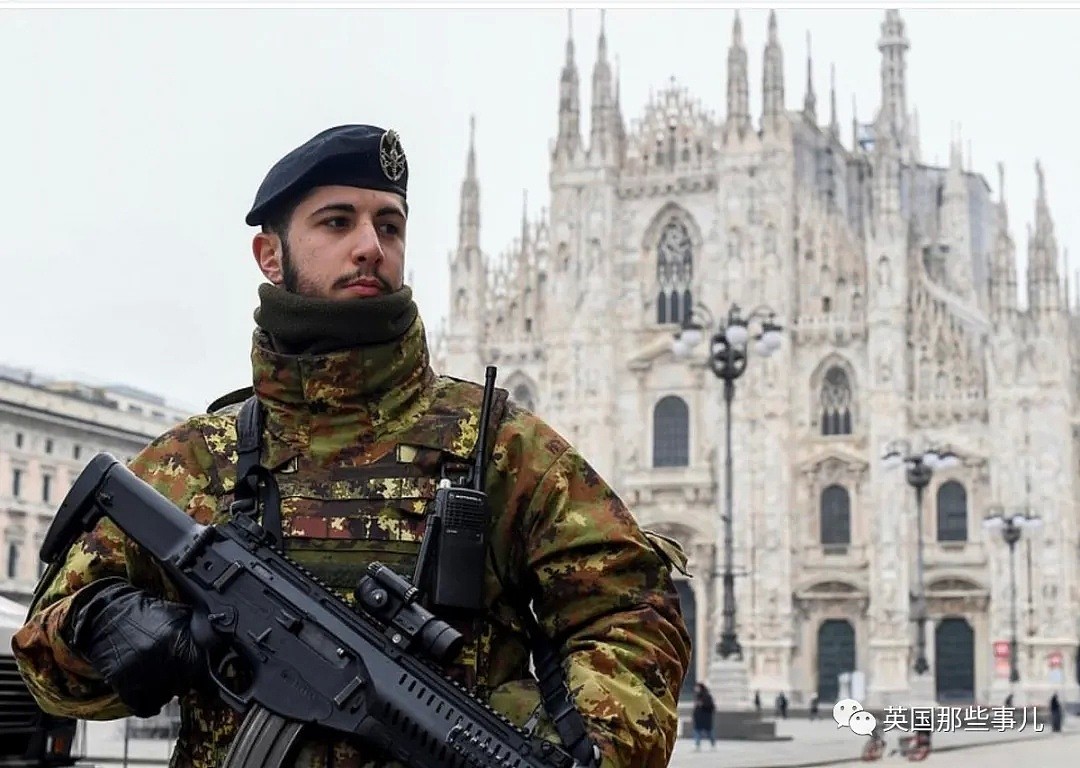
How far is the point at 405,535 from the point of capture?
→ 253cm

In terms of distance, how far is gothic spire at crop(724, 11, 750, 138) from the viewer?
1795 inches

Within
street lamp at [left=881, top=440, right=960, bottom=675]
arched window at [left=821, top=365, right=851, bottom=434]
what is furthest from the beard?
arched window at [left=821, top=365, right=851, bottom=434]

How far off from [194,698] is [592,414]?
142 ft

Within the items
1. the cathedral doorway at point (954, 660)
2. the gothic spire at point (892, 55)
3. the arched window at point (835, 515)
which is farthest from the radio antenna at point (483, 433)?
the gothic spire at point (892, 55)

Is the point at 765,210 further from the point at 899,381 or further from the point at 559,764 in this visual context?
the point at 559,764

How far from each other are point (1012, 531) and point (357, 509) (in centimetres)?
3711

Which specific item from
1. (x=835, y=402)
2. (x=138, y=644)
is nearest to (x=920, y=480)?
(x=835, y=402)

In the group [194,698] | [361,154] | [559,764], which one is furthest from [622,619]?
[361,154]

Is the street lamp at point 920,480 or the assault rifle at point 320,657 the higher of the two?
the street lamp at point 920,480

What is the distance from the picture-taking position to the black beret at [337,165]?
268 cm

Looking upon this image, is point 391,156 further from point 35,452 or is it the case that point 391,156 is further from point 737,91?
point 737,91

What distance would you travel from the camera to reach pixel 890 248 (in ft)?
145

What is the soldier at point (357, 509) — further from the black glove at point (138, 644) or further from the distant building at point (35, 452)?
the distant building at point (35, 452)

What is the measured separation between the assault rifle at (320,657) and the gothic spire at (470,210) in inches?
1803
